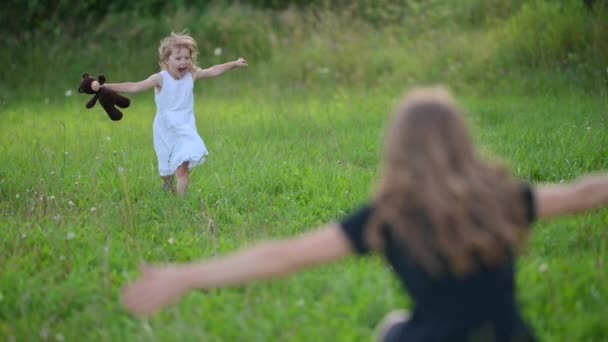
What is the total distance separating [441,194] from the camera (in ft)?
7.08

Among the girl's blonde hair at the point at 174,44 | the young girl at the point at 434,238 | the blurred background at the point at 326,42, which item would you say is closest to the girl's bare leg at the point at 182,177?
the girl's blonde hair at the point at 174,44

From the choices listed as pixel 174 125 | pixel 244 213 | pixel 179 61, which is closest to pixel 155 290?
pixel 244 213

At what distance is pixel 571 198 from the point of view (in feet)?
7.96

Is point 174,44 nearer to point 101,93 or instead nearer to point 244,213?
point 101,93

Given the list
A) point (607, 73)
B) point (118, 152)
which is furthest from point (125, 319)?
point (607, 73)

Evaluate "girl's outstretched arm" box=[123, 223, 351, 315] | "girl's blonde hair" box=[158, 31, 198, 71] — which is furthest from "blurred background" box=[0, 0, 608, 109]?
"girl's outstretched arm" box=[123, 223, 351, 315]

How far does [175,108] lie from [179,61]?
0.38 metres

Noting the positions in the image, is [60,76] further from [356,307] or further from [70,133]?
[356,307]

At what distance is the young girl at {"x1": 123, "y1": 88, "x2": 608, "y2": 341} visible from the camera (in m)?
2.16

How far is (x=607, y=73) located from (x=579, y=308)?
650 cm

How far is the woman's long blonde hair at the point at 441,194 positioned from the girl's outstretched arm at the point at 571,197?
157 mm

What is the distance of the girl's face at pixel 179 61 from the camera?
583cm

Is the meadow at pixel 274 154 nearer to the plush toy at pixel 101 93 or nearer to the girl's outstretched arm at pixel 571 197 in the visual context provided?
the plush toy at pixel 101 93

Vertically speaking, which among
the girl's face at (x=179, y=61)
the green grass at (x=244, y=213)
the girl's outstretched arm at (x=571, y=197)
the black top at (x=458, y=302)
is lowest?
the green grass at (x=244, y=213)
